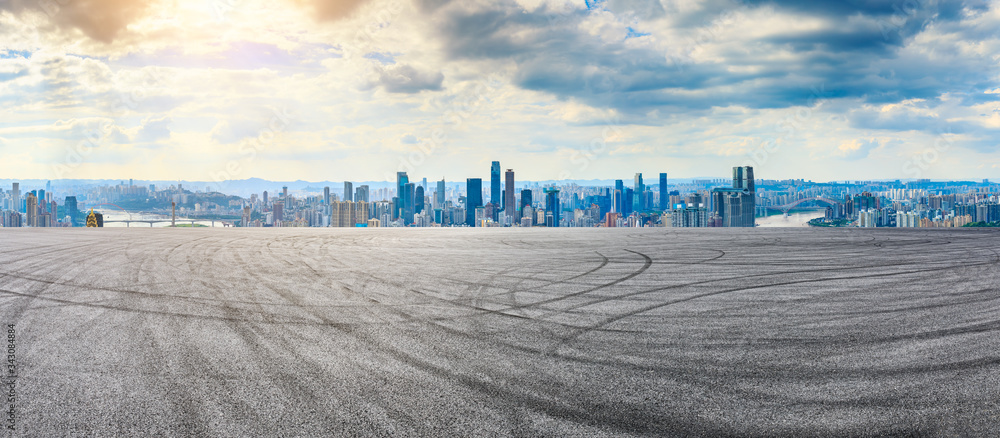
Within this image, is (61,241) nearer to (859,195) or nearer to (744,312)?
(744,312)

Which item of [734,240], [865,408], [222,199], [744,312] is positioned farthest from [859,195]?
Result: [222,199]

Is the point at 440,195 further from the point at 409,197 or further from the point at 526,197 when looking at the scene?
the point at 526,197

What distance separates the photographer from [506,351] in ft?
22.0

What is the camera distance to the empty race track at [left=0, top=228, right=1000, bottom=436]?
468 centimetres

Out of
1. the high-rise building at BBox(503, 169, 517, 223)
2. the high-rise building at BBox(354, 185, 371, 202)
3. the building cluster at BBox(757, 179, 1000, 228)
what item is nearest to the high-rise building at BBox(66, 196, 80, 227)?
the high-rise building at BBox(354, 185, 371, 202)

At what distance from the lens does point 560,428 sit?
4.43m

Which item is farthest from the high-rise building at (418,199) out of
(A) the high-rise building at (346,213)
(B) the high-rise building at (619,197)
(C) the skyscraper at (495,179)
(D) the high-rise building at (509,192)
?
(B) the high-rise building at (619,197)

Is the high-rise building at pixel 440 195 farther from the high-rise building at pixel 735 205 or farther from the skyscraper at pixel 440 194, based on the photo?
the high-rise building at pixel 735 205

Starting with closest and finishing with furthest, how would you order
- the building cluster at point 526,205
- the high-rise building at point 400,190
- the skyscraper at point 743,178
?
the building cluster at point 526,205
the skyscraper at point 743,178
the high-rise building at point 400,190

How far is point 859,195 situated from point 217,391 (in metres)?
56.3

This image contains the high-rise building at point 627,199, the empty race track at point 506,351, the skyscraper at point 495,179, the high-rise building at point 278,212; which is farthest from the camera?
the skyscraper at point 495,179

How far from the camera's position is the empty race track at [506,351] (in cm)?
468

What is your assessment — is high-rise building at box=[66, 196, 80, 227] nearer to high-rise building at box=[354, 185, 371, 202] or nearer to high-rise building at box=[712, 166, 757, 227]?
high-rise building at box=[354, 185, 371, 202]

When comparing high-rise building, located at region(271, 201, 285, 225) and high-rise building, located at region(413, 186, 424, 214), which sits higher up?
high-rise building, located at region(413, 186, 424, 214)
